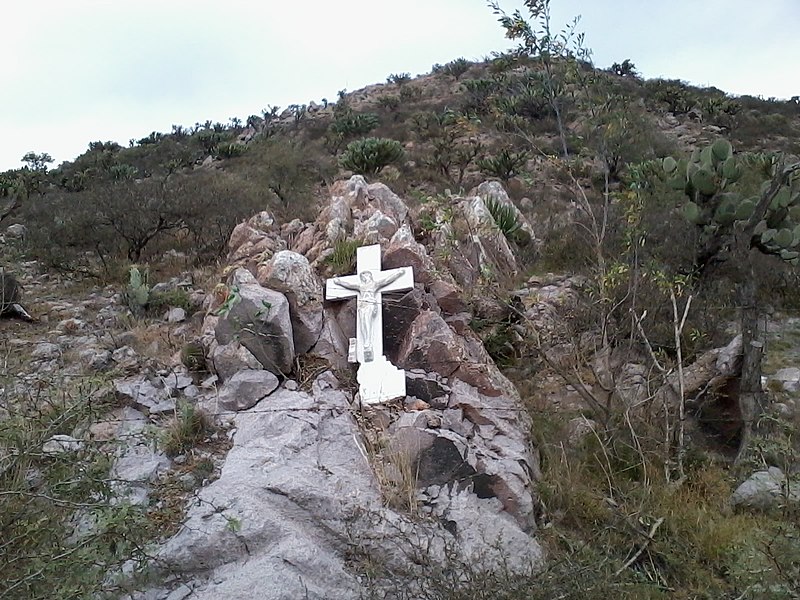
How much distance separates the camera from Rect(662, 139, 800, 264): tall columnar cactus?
25.1 ft

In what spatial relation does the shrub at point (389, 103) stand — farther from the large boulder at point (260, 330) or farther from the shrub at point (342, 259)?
the large boulder at point (260, 330)

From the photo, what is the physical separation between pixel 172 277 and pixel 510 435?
509cm

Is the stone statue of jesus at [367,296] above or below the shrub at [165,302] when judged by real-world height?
above

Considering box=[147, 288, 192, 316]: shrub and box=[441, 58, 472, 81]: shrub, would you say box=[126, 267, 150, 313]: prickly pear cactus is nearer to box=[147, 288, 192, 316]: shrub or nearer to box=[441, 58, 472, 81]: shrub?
box=[147, 288, 192, 316]: shrub

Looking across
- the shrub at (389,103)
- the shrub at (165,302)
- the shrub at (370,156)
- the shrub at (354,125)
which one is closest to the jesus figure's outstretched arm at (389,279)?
the shrub at (165,302)

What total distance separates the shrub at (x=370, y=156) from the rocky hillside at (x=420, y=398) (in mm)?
3458

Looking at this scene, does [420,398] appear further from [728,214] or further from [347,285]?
[728,214]

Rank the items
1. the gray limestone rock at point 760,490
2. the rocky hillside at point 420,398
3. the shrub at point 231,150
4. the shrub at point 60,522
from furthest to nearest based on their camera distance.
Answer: the shrub at point 231,150 → the gray limestone rock at point 760,490 → the rocky hillside at point 420,398 → the shrub at point 60,522

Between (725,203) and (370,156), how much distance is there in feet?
23.4

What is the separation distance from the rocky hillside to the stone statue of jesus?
0.52 ft

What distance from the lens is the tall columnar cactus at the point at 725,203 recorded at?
7656 mm

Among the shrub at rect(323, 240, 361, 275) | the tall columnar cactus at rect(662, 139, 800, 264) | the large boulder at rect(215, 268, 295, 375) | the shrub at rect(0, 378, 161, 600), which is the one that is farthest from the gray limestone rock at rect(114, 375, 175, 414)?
the tall columnar cactus at rect(662, 139, 800, 264)

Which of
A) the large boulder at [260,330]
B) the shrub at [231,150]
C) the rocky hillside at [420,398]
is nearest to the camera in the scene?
the rocky hillside at [420,398]

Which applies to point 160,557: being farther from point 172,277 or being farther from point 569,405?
point 172,277
